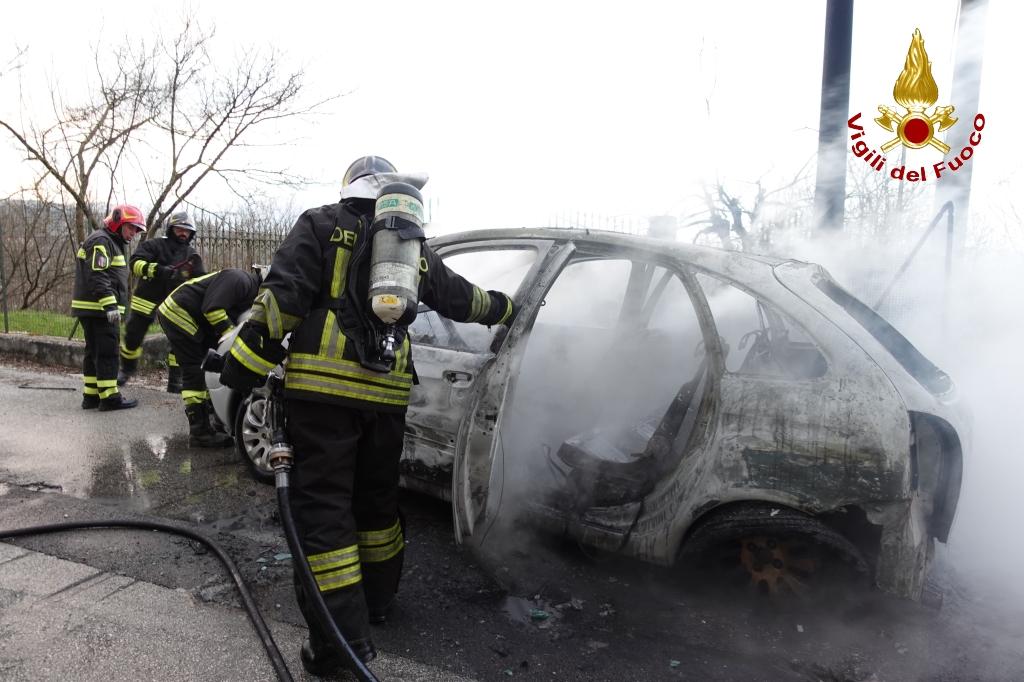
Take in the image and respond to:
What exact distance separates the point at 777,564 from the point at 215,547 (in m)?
2.39

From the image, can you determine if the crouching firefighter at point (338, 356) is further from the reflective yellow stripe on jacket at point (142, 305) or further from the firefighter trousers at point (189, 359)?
the reflective yellow stripe on jacket at point (142, 305)

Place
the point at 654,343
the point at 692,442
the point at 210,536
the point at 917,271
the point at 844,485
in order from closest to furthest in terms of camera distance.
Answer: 1. the point at 844,485
2. the point at 692,442
3. the point at 210,536
4. the point at 654,343
5. the point at 917,271

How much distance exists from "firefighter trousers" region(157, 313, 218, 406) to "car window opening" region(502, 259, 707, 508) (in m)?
2.36

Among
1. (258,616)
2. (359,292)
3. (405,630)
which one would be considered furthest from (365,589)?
(359,292)

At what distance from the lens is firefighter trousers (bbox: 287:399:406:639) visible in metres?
2.17

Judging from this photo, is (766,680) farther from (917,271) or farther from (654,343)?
(917,271)

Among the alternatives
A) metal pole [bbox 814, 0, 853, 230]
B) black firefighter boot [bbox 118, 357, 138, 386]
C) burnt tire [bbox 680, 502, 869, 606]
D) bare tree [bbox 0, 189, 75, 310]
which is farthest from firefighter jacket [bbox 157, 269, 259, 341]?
bare tree [bbox 0, 189, 75, 310]

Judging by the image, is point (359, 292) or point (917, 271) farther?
point (917, 271)

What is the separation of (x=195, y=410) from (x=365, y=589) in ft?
9.28

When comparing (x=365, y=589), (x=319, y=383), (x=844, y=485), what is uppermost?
(x=319, y=383)

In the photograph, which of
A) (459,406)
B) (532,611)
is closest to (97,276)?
(459,406)

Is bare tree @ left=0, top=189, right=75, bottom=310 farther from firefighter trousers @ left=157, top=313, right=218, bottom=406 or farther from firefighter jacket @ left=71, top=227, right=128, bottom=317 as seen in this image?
firefighter trousers @ left=157, top=313, right=218, bottom=406

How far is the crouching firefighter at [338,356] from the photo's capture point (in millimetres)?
2184

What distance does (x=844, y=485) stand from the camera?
2381mm
